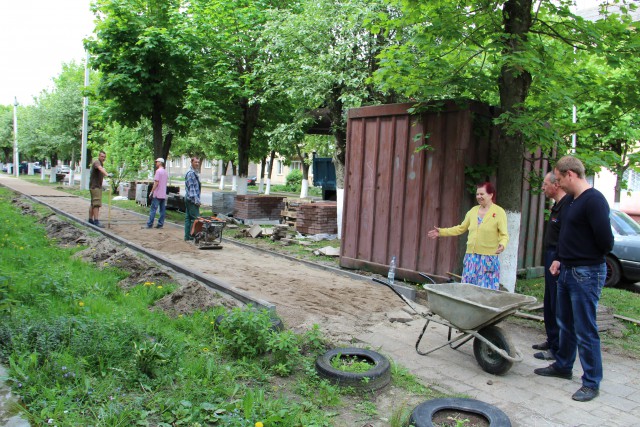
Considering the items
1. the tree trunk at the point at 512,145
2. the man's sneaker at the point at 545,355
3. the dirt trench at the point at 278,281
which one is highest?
the tree trunk at the point at 512,145

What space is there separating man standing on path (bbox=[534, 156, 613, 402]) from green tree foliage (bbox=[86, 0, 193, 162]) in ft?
44.6

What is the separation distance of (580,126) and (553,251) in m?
2.77

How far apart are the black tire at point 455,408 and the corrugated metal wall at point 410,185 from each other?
12.0ft

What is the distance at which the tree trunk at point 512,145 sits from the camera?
267 inches

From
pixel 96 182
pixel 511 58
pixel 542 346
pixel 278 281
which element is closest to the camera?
pixel 542 346

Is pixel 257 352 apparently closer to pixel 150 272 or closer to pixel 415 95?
pixel 150 272

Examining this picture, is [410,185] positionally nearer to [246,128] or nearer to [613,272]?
[613,272]

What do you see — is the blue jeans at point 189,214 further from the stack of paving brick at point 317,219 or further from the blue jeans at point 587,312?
the blue jeans at point 587,312

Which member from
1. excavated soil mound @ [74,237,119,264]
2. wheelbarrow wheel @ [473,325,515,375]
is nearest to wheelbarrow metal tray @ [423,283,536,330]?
wheelbarrow wheel @ [473,325,515,375]

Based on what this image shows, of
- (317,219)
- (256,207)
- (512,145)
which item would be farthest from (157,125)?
(512,145)

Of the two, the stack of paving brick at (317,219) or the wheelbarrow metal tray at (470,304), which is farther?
the stack of paving brick at (317,219)

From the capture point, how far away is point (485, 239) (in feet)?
19.0

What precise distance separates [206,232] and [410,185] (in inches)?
197

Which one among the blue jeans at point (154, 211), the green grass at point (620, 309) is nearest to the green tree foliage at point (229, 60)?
the blue jeans at point (154, 211)
